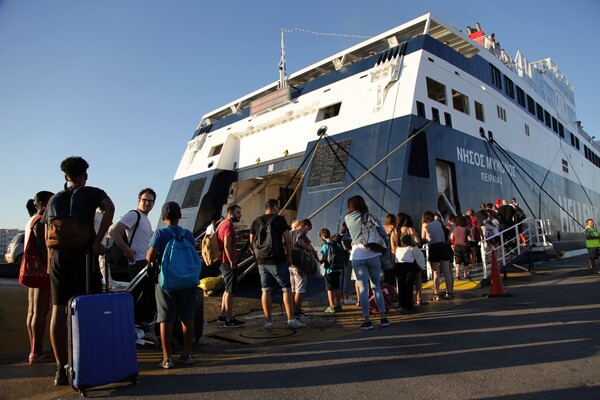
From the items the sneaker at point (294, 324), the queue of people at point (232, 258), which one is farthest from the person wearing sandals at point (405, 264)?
the sneaker at point (294, 324)

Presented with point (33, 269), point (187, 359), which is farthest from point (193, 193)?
point (187, 359)

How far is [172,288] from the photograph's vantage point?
377 centimetres

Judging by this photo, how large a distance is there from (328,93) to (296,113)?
3.62 ft

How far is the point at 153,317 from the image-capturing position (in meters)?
4.71

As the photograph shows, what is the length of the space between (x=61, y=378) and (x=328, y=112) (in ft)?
31.0

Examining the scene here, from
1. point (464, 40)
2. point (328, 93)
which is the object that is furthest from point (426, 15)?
point (328, 93)

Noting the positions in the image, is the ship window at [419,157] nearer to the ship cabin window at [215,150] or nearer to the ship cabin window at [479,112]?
the ship cabin window at [479,112]

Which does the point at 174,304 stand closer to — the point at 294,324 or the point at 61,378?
the point at 61,378

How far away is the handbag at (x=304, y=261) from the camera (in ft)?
21.0

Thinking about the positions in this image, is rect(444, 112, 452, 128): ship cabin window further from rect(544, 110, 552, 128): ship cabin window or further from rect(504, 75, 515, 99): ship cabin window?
rect(544, 110, 552, 128): ship cabin window

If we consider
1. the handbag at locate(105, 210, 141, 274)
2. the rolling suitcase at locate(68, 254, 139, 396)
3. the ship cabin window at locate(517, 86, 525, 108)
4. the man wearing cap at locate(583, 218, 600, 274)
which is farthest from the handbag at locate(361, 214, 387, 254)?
the ship cabin window at locate(517, 86, 525, 108)

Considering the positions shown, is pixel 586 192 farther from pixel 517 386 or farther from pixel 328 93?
pixel 517 386

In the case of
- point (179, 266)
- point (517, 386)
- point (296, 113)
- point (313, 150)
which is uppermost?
point (296, 113)

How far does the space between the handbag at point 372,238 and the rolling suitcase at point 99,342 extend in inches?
110
